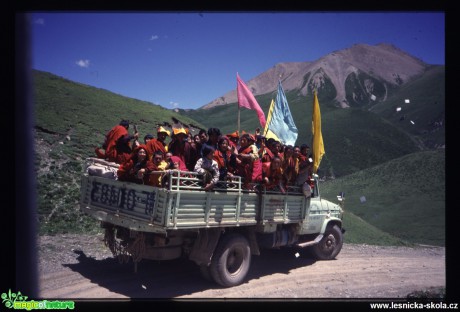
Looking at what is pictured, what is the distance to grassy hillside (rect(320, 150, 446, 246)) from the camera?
15.4 metres

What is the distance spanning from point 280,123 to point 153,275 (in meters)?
5.43

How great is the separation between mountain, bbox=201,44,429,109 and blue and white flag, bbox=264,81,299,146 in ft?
356

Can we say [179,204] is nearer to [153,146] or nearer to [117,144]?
[153,146]

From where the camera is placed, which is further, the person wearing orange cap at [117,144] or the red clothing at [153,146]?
the person wearing orange cap at [117,144]

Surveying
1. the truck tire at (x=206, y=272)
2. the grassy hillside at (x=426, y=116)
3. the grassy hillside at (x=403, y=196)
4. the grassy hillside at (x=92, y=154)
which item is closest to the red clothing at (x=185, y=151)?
the truck tire at (x=206, y=272)

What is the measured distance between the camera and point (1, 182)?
5387 millimetres

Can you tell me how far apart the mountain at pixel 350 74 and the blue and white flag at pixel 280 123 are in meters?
109

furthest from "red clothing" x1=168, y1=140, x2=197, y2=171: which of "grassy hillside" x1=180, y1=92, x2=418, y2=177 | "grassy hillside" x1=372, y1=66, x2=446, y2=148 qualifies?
"grassy hillside" x1=372, y1=66, x2=446, y2=148

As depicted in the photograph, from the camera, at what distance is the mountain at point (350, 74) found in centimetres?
12294

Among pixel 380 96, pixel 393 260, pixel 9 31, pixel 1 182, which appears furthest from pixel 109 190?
pixel 380 96

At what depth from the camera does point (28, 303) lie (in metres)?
5.09

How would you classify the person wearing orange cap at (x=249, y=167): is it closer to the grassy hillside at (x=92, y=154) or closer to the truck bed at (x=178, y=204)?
the truck bed at (x=178, y=204)

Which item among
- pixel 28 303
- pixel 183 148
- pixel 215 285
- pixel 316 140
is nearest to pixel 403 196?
pixel 316 140

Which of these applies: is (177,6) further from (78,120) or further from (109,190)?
(78,120)
